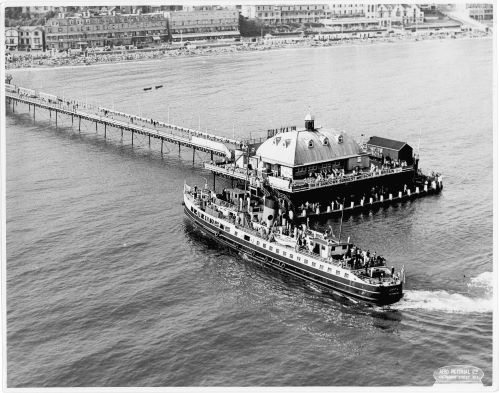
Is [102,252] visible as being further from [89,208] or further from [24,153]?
[24,153]

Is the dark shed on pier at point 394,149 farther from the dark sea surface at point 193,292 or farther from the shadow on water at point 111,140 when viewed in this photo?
the shadow on water at point 111,140

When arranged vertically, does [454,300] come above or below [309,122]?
below

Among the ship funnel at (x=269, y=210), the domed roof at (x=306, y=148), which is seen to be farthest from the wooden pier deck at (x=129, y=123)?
the ship funnel at (x=269, y=210)

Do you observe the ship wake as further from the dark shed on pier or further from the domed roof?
the dark shed on pier

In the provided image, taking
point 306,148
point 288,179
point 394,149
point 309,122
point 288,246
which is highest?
point 309,122

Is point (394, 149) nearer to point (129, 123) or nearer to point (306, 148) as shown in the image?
point (306, 148)

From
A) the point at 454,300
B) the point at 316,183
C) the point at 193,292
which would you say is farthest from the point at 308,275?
the point at 316,183
